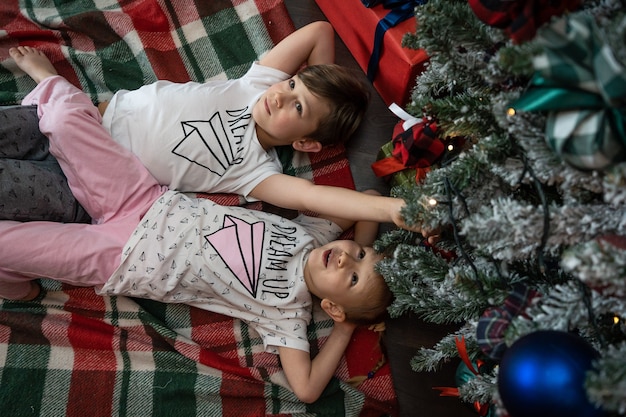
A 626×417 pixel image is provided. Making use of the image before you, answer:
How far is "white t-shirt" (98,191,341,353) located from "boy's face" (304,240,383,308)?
6 cm

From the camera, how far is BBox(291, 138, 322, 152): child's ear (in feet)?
4.65

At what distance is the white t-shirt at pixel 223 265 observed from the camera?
1286 mm

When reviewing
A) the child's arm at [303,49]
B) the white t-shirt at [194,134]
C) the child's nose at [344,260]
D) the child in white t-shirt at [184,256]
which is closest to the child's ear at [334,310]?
the child in white t-shirt at [184,256]

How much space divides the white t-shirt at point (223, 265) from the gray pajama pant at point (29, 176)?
0.20m

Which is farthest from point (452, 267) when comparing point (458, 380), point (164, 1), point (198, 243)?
point (164, 1)

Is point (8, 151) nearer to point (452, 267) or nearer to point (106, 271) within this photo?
point (106, 271)

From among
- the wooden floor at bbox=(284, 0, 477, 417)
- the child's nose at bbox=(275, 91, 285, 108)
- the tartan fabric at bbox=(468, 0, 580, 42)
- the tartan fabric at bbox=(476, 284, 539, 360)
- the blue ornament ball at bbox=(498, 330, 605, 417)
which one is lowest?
the wooden floor at bbox=(284, 0, 477, 417)

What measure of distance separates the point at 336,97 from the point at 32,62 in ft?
2.75

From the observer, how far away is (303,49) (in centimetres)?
147

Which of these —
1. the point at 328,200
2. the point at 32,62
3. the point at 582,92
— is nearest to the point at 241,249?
the point at 328,200

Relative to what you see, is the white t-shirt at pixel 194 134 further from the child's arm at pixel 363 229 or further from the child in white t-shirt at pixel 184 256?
the child's arm at pixel 363 229

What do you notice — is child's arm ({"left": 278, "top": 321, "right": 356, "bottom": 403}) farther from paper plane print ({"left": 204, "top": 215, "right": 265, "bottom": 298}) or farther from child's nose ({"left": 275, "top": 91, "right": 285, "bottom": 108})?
child's nose ({"left": 275, "top": 91, "right": 285, "bottom": 108})

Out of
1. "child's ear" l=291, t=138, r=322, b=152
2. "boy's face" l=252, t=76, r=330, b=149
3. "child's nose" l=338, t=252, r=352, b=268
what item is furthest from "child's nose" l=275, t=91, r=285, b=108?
"child's nose" l=338, t=252, r=352, b=268

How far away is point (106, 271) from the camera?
4.17ft
